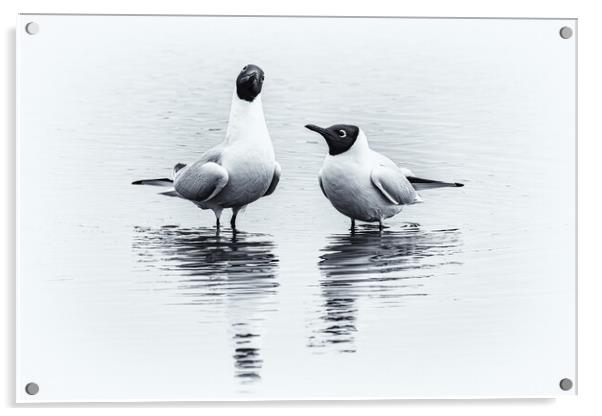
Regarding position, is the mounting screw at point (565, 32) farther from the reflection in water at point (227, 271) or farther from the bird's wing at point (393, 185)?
the reflection in water at point (227, 271)

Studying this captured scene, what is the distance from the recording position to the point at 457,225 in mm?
2062

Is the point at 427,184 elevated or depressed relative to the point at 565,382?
elevated

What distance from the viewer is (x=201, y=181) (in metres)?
2.02

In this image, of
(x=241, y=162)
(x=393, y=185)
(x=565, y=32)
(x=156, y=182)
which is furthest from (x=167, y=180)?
(x=565, y=32)

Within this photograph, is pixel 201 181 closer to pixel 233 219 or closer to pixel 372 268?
pixel 233 219

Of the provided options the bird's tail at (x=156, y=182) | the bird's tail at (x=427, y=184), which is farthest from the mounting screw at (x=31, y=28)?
the bird's tail at (x=427, y=184)

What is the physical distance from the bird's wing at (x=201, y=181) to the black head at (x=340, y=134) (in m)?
0.22

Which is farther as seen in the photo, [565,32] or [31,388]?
[565,32]

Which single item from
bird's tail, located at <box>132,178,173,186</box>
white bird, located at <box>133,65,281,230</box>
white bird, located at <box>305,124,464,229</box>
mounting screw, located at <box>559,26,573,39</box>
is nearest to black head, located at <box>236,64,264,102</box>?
white bird, located at <box>133,65,281,230</box>

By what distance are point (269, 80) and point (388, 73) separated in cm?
26

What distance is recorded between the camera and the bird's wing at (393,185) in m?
2.04

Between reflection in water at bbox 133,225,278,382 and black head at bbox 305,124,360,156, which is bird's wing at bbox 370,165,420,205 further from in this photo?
reflection in water at bbox 133,225,278,382

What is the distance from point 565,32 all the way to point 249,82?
0.70 m

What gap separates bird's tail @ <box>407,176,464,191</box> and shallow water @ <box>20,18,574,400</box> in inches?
0.8
